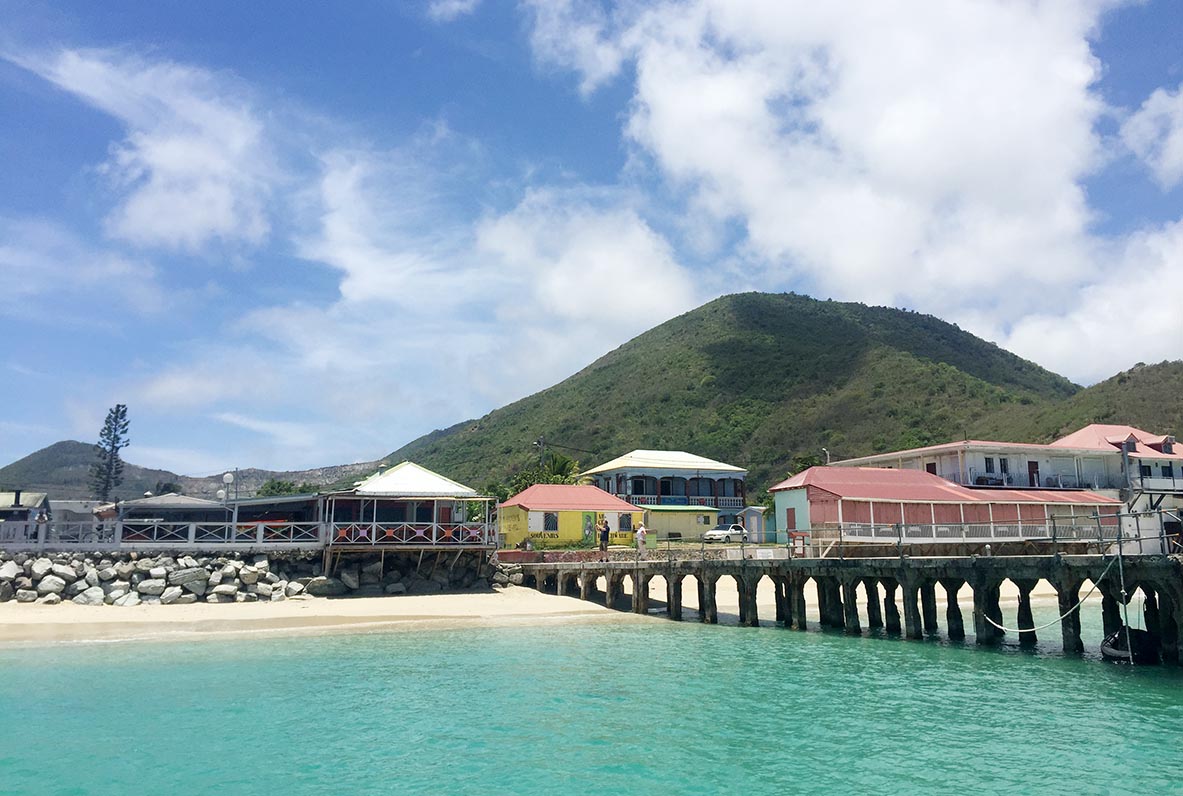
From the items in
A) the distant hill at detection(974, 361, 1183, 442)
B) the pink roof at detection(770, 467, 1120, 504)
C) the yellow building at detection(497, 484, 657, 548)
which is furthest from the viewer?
the distant hill at detection(974, 361, 1183, 442)

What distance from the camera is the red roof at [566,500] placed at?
161 ft

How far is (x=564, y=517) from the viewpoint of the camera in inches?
1928

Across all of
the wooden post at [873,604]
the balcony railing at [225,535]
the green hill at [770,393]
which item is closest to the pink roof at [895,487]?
the wooden post at [873,604]

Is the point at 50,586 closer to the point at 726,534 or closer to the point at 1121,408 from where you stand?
the point at 726,534

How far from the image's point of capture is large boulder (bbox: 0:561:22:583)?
34375mm

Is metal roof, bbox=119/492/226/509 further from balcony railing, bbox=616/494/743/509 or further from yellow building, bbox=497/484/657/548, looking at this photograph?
balcony railing, bbox=616/494/743/509

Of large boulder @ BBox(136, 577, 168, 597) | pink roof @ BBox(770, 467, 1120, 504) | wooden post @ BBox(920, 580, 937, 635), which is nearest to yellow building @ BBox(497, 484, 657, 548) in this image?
pink roof @ BBox(770, 467, 1120, 504)

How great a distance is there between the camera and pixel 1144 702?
18422mm

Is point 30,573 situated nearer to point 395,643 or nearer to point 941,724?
point 395,643

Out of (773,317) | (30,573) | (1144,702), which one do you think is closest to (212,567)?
(30,573)

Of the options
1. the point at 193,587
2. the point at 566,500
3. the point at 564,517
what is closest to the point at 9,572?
the point at 193,587

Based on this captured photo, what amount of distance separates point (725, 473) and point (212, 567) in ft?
129

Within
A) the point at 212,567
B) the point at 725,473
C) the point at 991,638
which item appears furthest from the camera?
the point at 725,473

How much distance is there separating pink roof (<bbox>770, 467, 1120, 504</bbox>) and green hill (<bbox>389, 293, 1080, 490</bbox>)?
42215 millimetres
